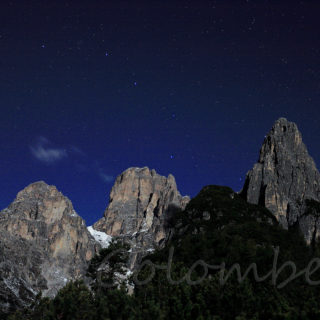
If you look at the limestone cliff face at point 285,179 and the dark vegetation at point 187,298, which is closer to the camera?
the dark vegetation at point 187,298

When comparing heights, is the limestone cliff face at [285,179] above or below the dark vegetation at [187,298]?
above

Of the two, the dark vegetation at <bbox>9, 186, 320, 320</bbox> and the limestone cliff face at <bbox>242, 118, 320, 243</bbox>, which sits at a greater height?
the limestone cliff face at <bbox>242, 118, 320, 243</bbox>

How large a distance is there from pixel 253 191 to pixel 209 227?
1938 inches

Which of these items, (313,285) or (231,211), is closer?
(313,285)

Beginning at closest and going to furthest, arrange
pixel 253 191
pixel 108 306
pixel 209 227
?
pixel 108 306 < pixel 209 227 < pixel 253 191

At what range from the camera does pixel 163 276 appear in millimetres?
35094

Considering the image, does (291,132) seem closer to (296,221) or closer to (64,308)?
(296,221)

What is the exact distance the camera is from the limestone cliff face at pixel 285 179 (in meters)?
128

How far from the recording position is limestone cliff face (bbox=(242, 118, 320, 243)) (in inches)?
5049

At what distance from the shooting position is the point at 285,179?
461 ft

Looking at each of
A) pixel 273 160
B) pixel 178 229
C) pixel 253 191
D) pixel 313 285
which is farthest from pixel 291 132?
pixel 313 285

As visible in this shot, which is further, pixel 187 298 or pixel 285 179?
pixel 285 179

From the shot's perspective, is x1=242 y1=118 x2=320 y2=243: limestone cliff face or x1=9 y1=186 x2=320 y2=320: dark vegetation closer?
x1=9 y1=186 x2=320 y2=320: dark vegetation

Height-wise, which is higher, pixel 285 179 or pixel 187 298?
pixel 285 179
